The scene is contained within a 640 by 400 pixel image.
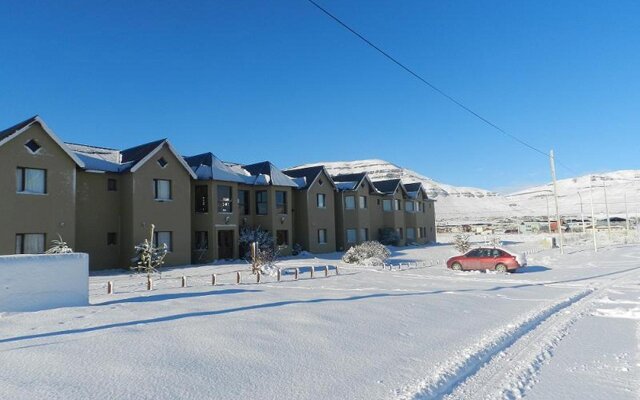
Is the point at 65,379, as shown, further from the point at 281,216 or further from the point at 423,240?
the point at 423,240

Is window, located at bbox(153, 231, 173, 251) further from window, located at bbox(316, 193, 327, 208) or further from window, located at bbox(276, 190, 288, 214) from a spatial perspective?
window, located at bbox(316, 193, 327, 208)

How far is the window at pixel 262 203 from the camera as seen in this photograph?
34806mm

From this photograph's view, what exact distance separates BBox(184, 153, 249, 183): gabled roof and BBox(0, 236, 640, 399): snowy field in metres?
16.1

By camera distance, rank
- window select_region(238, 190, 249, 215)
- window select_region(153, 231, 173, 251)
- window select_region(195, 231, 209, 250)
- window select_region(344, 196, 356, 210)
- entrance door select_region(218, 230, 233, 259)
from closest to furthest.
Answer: window select_region(153, 231, 173, 251), window select_region(195, 231, 209, 250), entrance door select_region(218, 230, 233, 259), window select_region(238, 190, 249, 215), window select_region(344, 196, 356, 210)

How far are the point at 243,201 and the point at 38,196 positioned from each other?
47.9 feet

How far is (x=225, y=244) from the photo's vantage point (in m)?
31.7

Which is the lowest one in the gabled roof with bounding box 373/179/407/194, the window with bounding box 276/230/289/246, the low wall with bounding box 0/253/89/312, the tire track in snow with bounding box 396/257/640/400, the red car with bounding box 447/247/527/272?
the tire track in snow with bounding box 396/257/640/400

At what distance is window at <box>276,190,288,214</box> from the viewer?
35.4m

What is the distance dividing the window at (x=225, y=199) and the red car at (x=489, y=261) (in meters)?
14.6

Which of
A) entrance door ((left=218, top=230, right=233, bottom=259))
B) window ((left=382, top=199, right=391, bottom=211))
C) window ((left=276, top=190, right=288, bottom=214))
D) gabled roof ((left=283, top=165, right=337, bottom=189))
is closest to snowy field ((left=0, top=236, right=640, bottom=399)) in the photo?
entrance door ((left=218, top=230, right=233, bottom=259))

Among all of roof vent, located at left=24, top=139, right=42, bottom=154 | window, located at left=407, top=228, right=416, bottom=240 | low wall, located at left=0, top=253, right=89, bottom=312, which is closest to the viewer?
low wall, located at left=0, top=253, right=89, bottom=312

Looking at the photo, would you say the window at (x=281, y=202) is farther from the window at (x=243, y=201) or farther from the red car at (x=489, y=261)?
the red car at (x=489, y=261)

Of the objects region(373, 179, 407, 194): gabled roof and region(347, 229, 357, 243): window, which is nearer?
region(347, 229, 357, 243): window

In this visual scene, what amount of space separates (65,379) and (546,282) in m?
19.6
